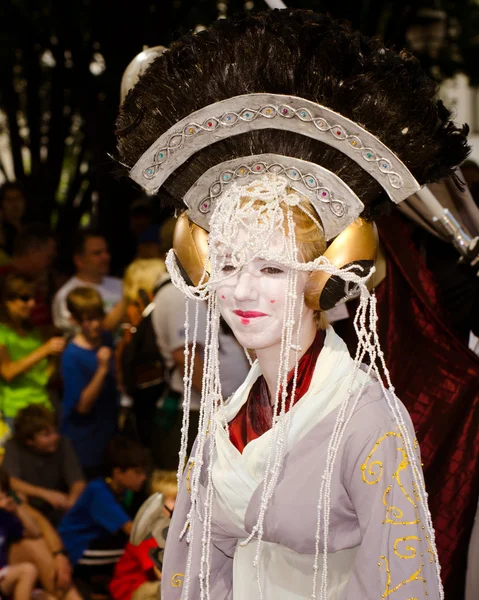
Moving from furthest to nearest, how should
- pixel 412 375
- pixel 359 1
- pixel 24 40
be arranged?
pixel 24 40
pixel 359 1
pixel 412 375

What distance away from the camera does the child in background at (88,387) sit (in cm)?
541

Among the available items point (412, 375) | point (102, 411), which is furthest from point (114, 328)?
point (412, 375)

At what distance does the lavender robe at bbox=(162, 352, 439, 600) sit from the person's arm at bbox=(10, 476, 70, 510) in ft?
8.13

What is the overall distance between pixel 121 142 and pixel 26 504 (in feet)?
8.37

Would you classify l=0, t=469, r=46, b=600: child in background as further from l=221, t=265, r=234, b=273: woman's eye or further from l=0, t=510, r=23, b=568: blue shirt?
l=221, t=265, r=234, b=273: woman's eye

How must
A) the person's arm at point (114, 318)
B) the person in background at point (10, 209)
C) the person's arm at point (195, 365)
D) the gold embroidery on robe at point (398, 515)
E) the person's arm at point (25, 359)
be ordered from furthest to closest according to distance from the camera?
the person in background at point (10, 209) < the person's arm at point (114, 318) < the person's arm at point (25, 359) < the person's arm at point (195, 365) < the gold embroidery on robe at point (398, 515)

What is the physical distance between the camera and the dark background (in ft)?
26.8

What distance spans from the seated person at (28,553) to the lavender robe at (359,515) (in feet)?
6.93

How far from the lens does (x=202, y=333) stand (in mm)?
4754

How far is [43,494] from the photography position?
492cm

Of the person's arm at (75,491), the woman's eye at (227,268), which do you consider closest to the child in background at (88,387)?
the person's arm at (75,491)

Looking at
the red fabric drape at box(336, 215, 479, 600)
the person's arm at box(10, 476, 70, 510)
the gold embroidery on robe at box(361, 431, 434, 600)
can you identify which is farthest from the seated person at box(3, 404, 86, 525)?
the gold embroidery on robe at box(361, 431, 434, 600)

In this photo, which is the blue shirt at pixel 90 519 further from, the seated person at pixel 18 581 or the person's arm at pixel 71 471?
the seated person at pixel 18 581

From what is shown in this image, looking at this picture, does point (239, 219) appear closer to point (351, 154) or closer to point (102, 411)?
point (351, 154)
